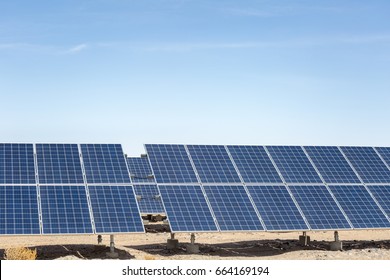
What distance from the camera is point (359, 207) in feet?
91.5

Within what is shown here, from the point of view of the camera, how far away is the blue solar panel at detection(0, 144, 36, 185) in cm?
2580

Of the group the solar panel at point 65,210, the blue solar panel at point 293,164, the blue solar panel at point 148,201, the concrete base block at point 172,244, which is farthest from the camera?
the blue solar panel at point 148,201

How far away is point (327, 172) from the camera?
30.1m

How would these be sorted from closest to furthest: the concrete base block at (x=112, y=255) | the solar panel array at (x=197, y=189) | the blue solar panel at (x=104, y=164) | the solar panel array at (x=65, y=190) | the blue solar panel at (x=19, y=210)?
the blue solar panel at (x=19, y=210) → the solar panel array at (x=65, y=190) → the solar panel array at (x=197, y=189) → the concrete base block at (x=112, y=255) → the blue solar panel at (x=104, y=164)

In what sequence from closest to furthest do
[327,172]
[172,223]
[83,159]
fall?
[172,223]
[83,159]
[327,172]

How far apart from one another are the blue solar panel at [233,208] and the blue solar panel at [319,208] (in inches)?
81.2

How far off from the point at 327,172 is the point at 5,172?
1280 centimetres

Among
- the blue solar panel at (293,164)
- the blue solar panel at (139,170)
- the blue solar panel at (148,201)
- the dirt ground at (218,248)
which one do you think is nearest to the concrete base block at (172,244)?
the dirt ground at (218,248)

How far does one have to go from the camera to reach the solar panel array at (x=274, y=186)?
85.3 feet

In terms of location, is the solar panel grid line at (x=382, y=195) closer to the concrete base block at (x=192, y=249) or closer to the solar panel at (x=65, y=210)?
the concrete base block at (x=192, y=249)

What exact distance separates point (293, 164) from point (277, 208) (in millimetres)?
3859

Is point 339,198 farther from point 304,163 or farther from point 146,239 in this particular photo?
point 146,239

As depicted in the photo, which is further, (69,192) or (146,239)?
(146,239)

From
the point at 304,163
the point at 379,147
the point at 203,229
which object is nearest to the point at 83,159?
the point at 203,229
